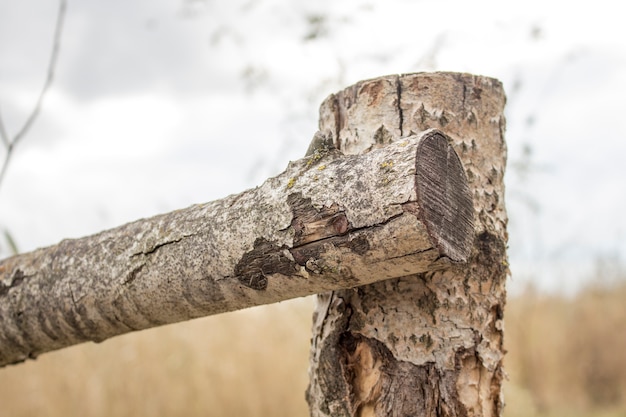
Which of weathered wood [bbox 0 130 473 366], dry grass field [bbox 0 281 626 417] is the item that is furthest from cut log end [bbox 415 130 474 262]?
dry grass field [bbox 0 281 626 417]

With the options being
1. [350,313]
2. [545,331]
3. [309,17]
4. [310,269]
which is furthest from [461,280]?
[545,331]

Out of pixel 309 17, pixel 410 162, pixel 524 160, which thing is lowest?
pixel 410 162

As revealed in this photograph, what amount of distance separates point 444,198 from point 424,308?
27cm

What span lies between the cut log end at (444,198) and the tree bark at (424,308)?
90 millimetres

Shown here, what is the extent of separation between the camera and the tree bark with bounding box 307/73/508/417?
4.03 feet

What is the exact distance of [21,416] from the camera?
329 centimetres

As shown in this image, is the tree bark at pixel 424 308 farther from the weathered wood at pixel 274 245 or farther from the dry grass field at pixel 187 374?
the dry grass field at pixel 187 374

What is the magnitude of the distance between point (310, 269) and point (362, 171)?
7.2 inches

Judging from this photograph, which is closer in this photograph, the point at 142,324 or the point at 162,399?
the point at 142,324

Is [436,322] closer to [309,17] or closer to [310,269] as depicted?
[310,269]

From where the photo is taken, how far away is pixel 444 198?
1.06 meters

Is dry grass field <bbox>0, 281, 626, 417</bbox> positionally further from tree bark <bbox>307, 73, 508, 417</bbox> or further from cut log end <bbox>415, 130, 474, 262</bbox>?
cut log end <bbox>415, 130, 474, 262</bbox>

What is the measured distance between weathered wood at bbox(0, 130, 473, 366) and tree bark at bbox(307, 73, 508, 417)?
0.14 m

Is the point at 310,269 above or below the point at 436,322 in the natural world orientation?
above
